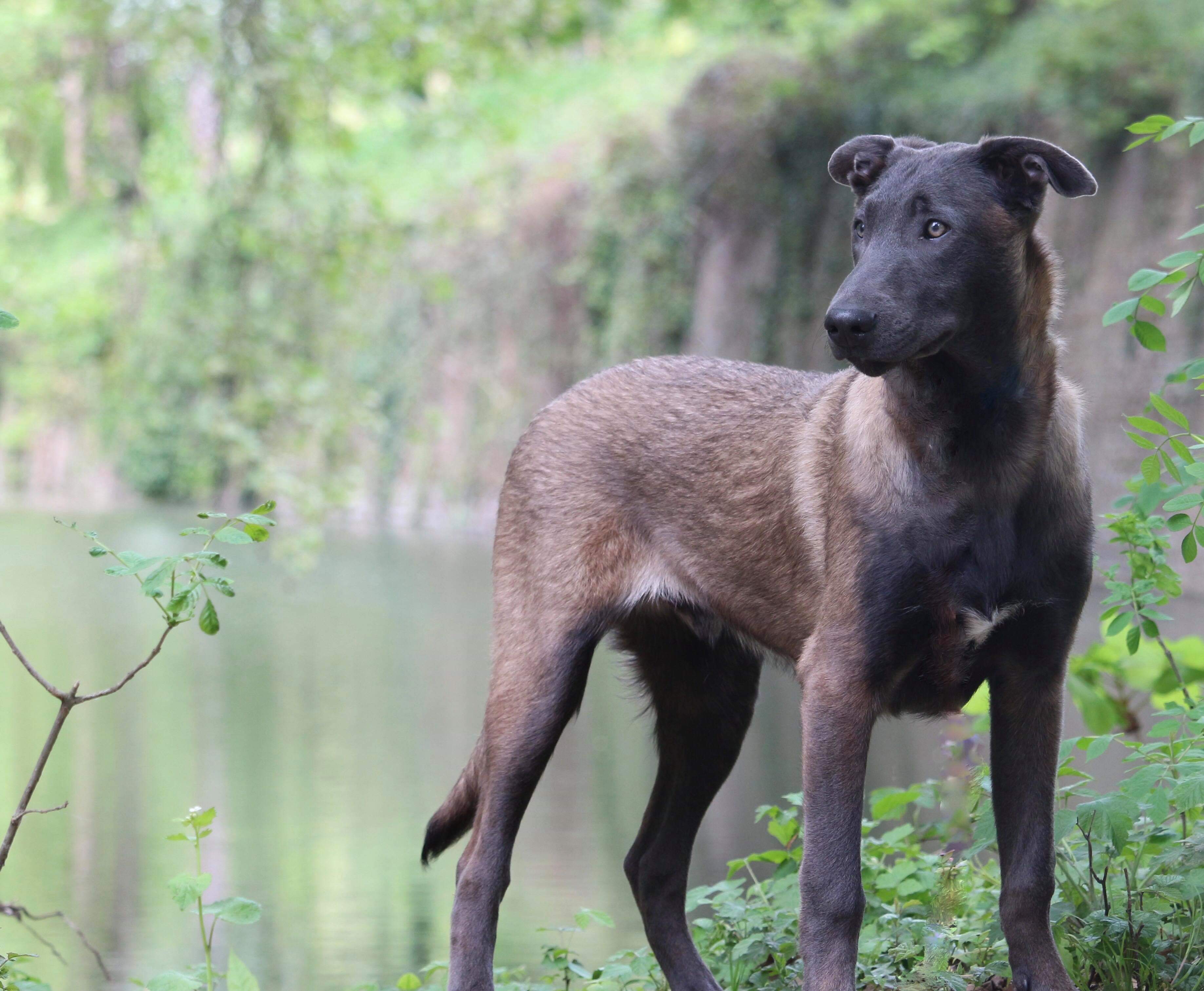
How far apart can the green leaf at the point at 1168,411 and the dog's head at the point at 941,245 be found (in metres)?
0.39

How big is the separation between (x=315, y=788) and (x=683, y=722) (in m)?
4.57

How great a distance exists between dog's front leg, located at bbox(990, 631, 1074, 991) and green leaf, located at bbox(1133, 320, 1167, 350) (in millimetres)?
703

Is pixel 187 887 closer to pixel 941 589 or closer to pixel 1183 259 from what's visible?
pixel 941 589

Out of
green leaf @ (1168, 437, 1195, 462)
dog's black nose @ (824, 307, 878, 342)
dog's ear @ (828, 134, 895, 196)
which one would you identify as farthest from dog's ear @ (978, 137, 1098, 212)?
green leaf @ (1168, 437, 1195, 462)

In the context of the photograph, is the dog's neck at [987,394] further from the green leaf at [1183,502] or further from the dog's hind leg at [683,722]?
the dog's hind leg at [683,722]

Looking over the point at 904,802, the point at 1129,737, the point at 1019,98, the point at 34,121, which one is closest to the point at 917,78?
the point at 1019,98

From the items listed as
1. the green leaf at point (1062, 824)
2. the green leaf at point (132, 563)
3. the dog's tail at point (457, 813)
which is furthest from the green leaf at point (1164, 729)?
the green leaf at point (132, 563)

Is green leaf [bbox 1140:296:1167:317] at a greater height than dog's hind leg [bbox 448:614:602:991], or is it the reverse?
green leaf [bbox 1140:296:1167:317]

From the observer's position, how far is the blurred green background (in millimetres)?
6926

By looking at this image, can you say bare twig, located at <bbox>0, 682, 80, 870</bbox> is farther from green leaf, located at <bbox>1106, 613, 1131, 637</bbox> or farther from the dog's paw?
green leaf, located at <bbox>1106, 613, 1131, 637</bbox>

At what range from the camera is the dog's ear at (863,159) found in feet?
9.48

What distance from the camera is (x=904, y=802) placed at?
4.00m

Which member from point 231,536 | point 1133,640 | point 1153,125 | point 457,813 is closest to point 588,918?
point 457,813

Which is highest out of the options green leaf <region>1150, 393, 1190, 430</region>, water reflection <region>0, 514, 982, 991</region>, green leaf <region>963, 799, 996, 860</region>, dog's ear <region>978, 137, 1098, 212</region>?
dog's ear <region>978, 137, 1098, 212</region>
